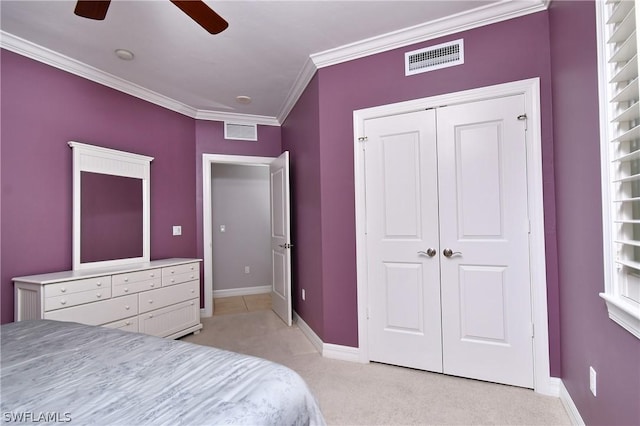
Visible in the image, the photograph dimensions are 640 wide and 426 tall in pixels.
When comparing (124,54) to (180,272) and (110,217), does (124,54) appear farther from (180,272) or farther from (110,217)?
(180,272)

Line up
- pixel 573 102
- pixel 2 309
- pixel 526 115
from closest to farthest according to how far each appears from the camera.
A: pixel 573 102, pixel 526 115, pixel 2 309

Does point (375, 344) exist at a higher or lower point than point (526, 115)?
lower

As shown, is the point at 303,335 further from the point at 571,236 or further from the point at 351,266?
the point at 571,236

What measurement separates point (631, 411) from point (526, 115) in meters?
1.69

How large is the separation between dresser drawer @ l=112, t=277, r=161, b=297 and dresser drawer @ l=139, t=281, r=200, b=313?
51mm

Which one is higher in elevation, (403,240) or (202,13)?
(202,13)

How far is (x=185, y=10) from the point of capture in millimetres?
1512

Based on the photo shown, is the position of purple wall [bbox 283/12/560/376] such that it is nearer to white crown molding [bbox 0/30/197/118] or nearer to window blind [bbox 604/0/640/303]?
window blind [bbox 604/0/640/303]

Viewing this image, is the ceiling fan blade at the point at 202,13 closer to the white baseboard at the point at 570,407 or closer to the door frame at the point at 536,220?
the door frame at the point at 536,220

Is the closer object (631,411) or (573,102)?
(631,411)

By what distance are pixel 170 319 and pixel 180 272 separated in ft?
1.52

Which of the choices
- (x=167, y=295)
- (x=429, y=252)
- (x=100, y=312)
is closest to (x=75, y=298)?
(x=100, y=312)

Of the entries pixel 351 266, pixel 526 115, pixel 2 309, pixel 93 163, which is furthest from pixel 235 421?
pixel 93 163

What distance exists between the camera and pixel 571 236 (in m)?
1.69
